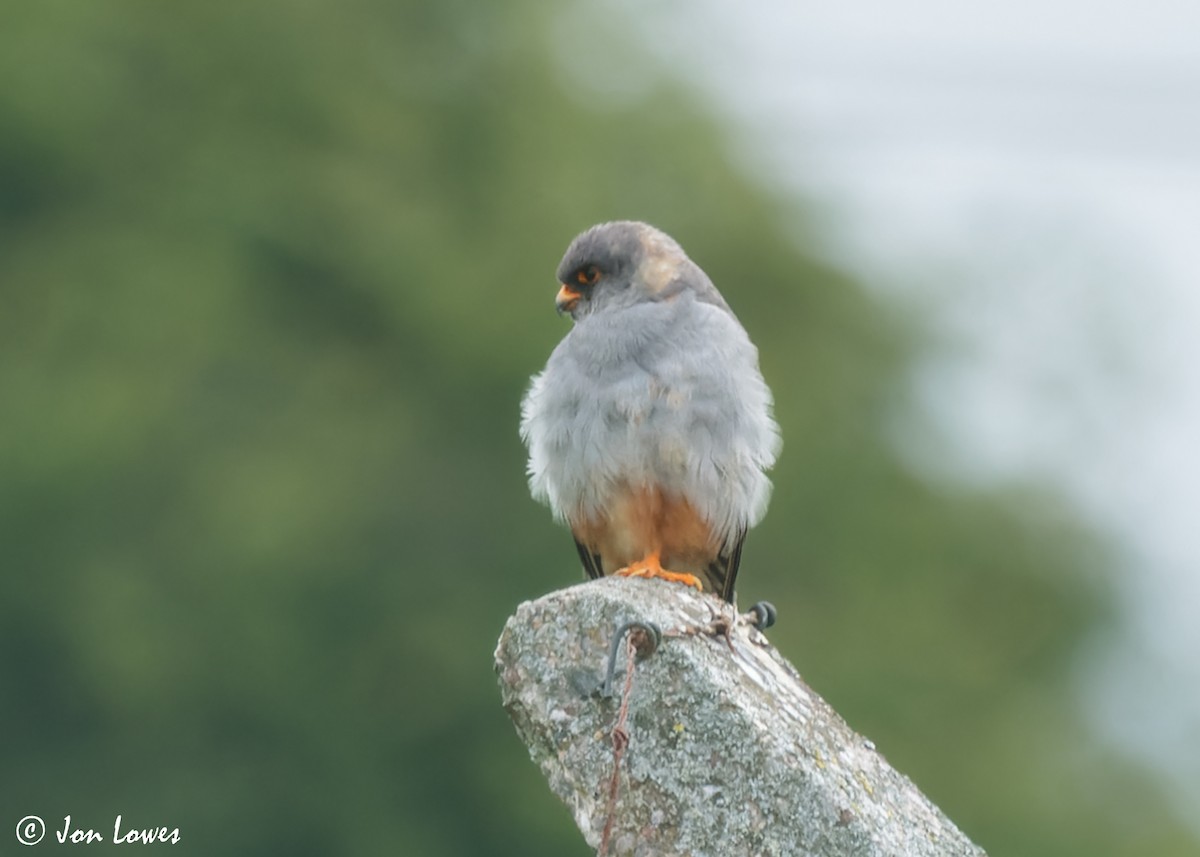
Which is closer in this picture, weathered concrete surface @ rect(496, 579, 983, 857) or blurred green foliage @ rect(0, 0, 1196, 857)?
weathered concrete surface @ rect(496, 579, 983, 857)

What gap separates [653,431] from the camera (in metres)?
5.29

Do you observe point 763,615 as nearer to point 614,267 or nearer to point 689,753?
point 689,753

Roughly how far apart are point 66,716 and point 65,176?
635 cm

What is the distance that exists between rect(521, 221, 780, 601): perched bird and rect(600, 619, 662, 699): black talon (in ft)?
6.50

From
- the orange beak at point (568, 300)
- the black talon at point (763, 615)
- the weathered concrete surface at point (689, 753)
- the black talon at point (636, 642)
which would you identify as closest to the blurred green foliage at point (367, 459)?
the orange beak at point (568, 300)

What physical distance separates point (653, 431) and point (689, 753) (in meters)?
2.32

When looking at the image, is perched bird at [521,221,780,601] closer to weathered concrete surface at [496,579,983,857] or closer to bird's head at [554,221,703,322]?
bird's head at [554,221,703,322]

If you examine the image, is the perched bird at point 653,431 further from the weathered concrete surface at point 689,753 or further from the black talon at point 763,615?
the weathered concrete surface at point 689,753

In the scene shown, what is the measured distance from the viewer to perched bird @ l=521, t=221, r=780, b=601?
17.4 feet

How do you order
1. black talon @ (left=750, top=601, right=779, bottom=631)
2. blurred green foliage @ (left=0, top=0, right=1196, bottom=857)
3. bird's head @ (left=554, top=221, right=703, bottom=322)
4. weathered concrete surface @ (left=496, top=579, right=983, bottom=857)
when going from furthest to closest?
blurred green foliage @ (left=0, top=0, right=1196, bottom=857) → bird's head @ (left=554, top=221, right=703, bottom=322) → black talon @ (left=750, top=601, right=779, bottom=631) → weathered concrete surface @ (left=496, top=579, right=983, bottom=857)

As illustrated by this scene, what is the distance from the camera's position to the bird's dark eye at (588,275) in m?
6.02

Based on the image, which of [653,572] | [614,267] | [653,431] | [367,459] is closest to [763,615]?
[653,572]

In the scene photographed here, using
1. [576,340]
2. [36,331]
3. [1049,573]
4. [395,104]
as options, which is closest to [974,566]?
[1049,573]

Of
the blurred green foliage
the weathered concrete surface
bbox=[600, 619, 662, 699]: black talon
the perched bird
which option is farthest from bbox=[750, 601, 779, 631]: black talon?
the blurred green foliage
